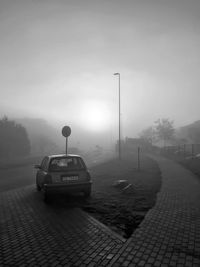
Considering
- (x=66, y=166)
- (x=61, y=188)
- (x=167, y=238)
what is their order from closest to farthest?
1. (x=167, y=238)
2. (x=61, y=188)
3. (x=66, y=166)

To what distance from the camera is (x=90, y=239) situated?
204 inches

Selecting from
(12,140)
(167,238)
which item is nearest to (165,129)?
(12,140)

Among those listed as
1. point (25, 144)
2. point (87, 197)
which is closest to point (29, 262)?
point (87, 197)

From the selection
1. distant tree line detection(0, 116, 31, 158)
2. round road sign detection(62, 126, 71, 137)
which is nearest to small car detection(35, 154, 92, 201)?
round road sign detection(62, 126, 71, 137)

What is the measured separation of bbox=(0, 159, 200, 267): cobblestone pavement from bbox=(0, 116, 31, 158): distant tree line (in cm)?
4111

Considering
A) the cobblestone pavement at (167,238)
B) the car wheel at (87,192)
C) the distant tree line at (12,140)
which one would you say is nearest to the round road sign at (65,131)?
the car wheel at (87,192)

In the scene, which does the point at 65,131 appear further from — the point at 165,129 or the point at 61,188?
the point at 165,129

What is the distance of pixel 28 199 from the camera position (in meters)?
9.18

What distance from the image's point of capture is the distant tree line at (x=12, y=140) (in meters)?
46.3

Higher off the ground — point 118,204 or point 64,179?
point 64,179

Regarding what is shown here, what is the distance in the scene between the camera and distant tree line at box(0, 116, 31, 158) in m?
46.3

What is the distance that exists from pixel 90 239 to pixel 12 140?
152ft

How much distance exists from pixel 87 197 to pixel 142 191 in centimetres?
237

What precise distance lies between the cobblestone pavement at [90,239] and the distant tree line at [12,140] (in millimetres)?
41105
